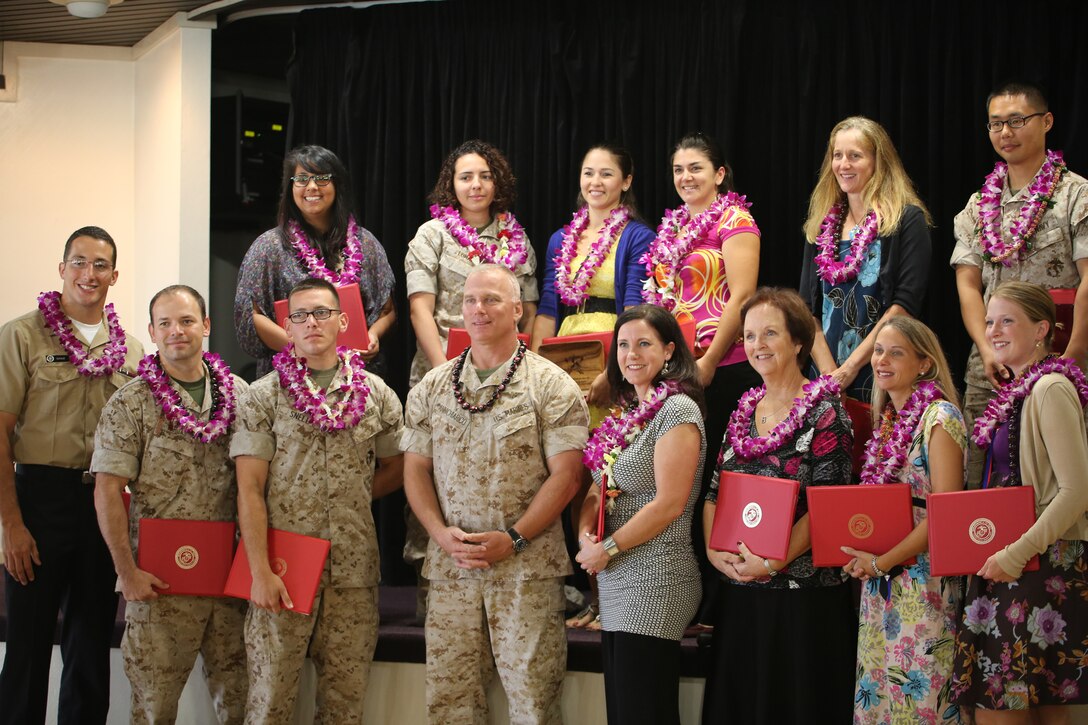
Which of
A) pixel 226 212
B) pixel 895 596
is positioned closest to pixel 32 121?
pixel 226 212

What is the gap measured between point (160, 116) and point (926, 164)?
3606 mm

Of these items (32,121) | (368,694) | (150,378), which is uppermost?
(32,121)

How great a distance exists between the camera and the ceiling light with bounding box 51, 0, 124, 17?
512cm

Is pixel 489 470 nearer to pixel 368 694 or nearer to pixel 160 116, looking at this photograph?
pixel 368 694

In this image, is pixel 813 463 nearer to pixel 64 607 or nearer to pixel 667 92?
pixel 667 92

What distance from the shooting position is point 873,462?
10.8 ft

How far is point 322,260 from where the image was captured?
14.3 feet

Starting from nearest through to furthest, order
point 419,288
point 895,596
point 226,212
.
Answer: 1. point 895,596
2. point 419,288
3. point 226,212

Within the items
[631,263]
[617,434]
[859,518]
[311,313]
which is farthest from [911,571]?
[311,313]

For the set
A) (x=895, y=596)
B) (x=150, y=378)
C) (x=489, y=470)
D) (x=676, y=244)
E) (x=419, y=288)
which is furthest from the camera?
(x=419, y=288)

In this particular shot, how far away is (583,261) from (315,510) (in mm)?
1344

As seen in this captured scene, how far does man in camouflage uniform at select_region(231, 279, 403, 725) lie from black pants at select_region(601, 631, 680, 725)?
2.80ft

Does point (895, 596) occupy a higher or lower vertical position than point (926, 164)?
lower

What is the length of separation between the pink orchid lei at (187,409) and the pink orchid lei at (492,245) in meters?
1.07
